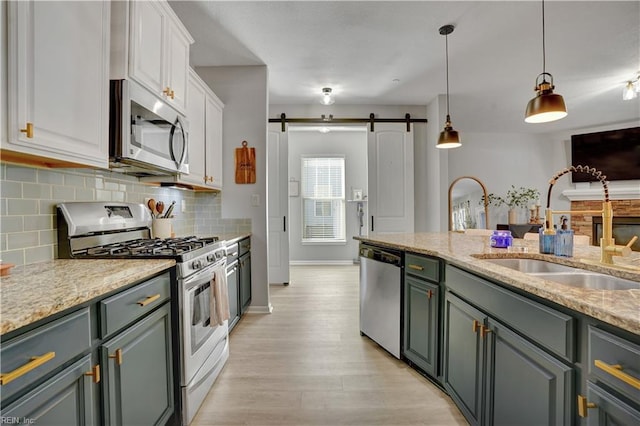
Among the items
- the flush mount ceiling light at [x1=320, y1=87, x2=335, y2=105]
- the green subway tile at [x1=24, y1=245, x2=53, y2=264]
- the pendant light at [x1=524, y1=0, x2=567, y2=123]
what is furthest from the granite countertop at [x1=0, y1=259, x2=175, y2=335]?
the flush mount ceiling light at [x1=320, y1=87, x2=335, y2=105]

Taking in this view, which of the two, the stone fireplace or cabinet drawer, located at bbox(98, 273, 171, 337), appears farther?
the stone fireplace

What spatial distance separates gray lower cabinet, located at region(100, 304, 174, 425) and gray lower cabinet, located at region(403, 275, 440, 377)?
1.51 m

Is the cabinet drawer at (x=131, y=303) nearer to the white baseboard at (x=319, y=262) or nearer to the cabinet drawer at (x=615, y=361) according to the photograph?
the cabinet drawer at (x=615, y=361)

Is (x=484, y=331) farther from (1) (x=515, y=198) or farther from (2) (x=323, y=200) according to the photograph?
(1) (x=515, y=198)

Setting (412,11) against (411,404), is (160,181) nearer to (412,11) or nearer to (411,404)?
(411,404)

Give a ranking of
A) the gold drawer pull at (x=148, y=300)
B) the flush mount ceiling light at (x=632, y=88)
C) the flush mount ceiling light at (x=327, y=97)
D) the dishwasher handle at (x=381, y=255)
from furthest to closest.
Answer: the flush mount ceiling light at (x=327, y=97)
the flush mount ceiling light at (x=632, y=88)
the dishwasher handle at (x=381, y=255)
the gold drawer pull at (x=148, y=300)

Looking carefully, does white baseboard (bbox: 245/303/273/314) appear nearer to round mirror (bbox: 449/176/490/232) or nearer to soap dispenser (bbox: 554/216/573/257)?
soap dispenser (bbox: 554/216/573/257)

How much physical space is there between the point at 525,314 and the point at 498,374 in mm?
353

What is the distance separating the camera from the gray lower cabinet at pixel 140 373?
1089 mm

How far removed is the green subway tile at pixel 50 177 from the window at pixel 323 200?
483cm

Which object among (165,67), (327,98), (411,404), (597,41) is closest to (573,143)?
(597,41)

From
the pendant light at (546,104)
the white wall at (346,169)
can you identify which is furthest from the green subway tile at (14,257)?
the white wall at (346,169)

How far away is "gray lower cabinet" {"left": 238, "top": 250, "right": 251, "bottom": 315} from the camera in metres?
2.98

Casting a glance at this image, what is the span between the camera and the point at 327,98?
418 centimetres
